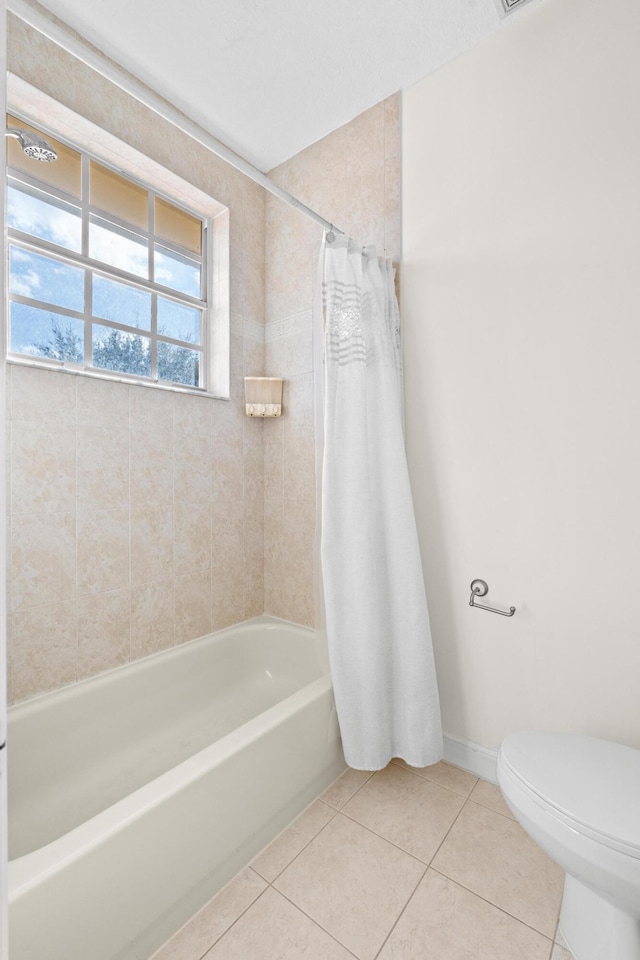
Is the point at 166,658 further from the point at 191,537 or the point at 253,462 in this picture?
the point at 253,462

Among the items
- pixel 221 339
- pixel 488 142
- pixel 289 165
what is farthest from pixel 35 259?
pixel 488 142

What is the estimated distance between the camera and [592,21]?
1431 millimetres

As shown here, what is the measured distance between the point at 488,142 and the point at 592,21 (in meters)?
0.40

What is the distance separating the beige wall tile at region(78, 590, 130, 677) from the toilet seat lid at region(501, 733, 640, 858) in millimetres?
1436

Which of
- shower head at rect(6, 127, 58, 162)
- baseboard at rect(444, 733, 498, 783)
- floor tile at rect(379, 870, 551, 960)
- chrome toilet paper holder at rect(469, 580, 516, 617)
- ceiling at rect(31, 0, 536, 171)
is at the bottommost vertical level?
floor tile at rect(379, 870, 551, 960)

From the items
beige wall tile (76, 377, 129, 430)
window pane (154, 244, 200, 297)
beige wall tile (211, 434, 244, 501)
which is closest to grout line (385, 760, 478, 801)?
beige wall tile (211, 434, 244, 501)

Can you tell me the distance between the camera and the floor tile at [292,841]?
1.35 meters

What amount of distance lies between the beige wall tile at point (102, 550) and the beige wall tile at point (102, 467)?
5cm

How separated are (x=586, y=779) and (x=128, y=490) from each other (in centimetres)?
176

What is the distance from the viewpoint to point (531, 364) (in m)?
1.56

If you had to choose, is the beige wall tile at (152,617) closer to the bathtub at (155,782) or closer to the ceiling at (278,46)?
the bathtub at (155,782)

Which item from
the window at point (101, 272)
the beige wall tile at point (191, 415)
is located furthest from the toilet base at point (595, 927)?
the window at point (101, 272)

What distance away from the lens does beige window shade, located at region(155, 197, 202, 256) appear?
2.12 m

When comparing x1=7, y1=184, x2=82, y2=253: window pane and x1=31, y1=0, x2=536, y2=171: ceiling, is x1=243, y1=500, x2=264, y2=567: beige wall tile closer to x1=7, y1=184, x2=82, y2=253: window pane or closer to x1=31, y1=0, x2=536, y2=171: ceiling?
x1=7, y1=184, x2=82, y2=253: window pane
